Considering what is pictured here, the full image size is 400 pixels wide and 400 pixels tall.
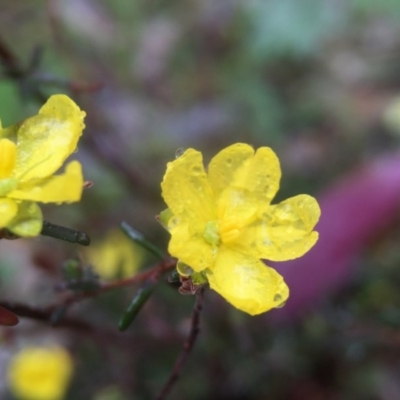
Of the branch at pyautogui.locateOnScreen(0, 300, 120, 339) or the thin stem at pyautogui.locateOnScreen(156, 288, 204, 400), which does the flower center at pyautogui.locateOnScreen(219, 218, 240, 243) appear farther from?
the branch at pyautogui.locateOnScreen(0, 300, 120, 339)

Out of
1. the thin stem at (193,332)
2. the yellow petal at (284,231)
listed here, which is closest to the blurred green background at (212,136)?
the thin stem at (193,332)

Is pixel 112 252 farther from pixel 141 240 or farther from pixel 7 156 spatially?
pixel 7 156

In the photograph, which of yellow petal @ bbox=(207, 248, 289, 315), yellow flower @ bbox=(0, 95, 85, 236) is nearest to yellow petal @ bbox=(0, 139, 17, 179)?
yellow flower @ bbox=(0, 95, 85, 236)

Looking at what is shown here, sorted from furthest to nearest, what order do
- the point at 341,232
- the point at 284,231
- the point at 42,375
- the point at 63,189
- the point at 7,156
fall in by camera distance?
1. the point at 341,232
2. the point at 42,375
3. the point at 284,231
4. the point at 7,156
5. the point at 63,189

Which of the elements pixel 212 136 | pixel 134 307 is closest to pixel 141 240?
pixel 134 307

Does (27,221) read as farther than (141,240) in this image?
No

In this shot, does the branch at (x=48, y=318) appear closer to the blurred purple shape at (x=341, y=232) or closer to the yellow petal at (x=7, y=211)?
the yellow petal at (x=7, y=211)

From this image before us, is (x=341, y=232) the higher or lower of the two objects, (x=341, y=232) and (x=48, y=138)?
the lower
